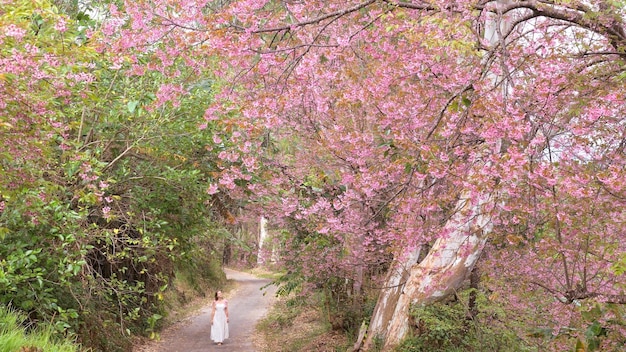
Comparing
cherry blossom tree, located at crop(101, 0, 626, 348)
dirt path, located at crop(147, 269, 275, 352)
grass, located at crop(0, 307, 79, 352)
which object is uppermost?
cherry blossom tree, located at crop(101, 0, 626, 348)

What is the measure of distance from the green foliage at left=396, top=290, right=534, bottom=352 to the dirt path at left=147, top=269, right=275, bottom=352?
5.54m

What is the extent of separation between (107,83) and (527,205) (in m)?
6.48

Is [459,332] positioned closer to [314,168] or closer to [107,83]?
[314,168]

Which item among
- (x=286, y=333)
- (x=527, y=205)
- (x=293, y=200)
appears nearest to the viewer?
(x=527, y=205)

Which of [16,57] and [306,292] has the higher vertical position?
[16,57]

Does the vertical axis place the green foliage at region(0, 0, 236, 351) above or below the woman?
above

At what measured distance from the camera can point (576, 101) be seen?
435cm

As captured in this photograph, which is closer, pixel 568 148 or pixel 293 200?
pixel 568 148

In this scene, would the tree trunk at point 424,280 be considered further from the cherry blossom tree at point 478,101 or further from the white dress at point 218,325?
the white dress at point 218,325

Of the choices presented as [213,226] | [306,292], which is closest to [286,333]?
[306,292]

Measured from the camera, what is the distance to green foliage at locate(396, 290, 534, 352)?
7715 mm

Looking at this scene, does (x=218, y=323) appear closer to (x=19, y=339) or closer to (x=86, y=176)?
(x=86, y=176)

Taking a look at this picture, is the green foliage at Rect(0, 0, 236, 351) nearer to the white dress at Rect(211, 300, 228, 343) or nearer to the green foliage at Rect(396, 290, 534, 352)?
the white dress at Rect(211, 300, 228, 343)

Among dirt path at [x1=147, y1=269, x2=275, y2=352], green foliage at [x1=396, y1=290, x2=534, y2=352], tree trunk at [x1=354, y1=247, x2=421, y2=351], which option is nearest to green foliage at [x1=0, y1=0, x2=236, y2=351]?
dirt path at [x1=147, y1=269, x2=275, y2=352]
